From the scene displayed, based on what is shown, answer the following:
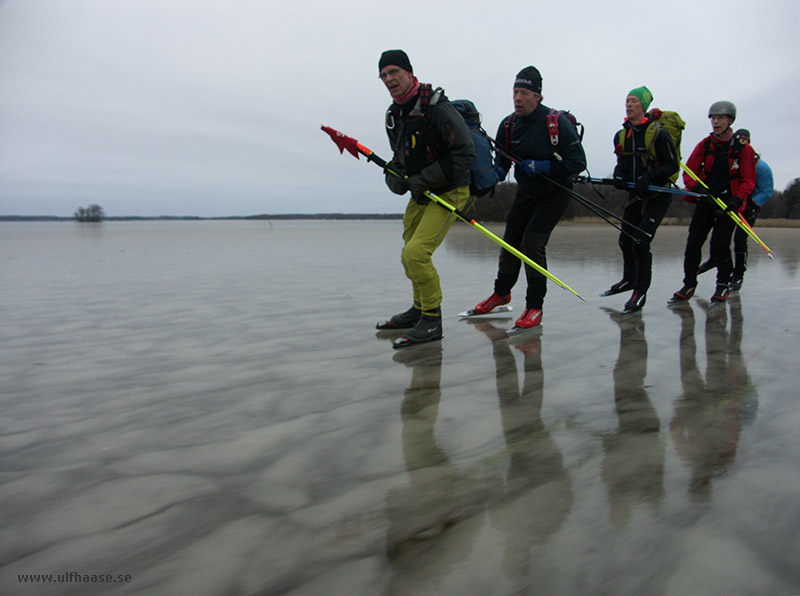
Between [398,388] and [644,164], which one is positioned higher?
[644,164]

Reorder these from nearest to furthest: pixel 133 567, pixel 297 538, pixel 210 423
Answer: pixel 133 567
pixel 297 538
pixel 210 423

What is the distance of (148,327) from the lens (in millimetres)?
5281

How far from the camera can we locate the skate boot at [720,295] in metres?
6.61

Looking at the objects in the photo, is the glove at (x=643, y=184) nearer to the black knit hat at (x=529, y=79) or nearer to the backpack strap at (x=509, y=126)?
the backpack strap at (x=509, y=126)

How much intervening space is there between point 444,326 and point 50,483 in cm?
375

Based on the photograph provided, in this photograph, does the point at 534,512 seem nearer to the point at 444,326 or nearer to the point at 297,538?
the point at 297,538

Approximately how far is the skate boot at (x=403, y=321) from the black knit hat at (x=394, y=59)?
217 centimetres

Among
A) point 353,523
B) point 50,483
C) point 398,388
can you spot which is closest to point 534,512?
point 353,523

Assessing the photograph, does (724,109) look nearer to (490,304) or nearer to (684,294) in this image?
(684,294)

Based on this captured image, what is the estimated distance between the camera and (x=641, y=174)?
661 cm

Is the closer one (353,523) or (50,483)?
(353,523)

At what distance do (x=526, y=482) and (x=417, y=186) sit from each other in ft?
10.8

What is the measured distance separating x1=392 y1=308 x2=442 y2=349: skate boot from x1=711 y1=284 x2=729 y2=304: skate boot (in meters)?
3.84

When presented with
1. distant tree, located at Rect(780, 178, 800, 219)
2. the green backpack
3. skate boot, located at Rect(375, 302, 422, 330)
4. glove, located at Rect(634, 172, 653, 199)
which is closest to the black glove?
glove, located at Rect(634, 172, 653, 199)
